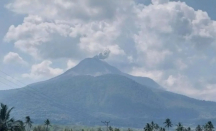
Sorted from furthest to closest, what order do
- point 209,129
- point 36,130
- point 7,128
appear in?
point 209,129, point 36,130, point 7,128

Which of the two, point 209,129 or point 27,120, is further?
point 209,129

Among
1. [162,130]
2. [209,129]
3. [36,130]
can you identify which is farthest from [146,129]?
[36,130]

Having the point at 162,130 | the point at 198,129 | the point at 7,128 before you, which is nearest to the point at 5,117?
the point at 7,128

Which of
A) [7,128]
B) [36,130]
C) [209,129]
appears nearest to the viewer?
[7,128]

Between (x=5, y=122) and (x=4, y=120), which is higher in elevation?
(x=4, y=120)

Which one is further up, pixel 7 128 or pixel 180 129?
pixel 180 129

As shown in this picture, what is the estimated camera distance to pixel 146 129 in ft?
545

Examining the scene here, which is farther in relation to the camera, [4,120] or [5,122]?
[4,120]

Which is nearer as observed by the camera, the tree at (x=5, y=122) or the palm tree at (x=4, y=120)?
the palm tree at (x=4, y=120)

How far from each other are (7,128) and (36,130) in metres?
76.0

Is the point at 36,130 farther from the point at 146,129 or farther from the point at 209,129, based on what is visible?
the point at 209,129

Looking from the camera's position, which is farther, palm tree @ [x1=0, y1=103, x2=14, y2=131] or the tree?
the tree

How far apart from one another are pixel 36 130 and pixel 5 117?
7605cm

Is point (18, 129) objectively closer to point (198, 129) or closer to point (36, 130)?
point (36, 130)
